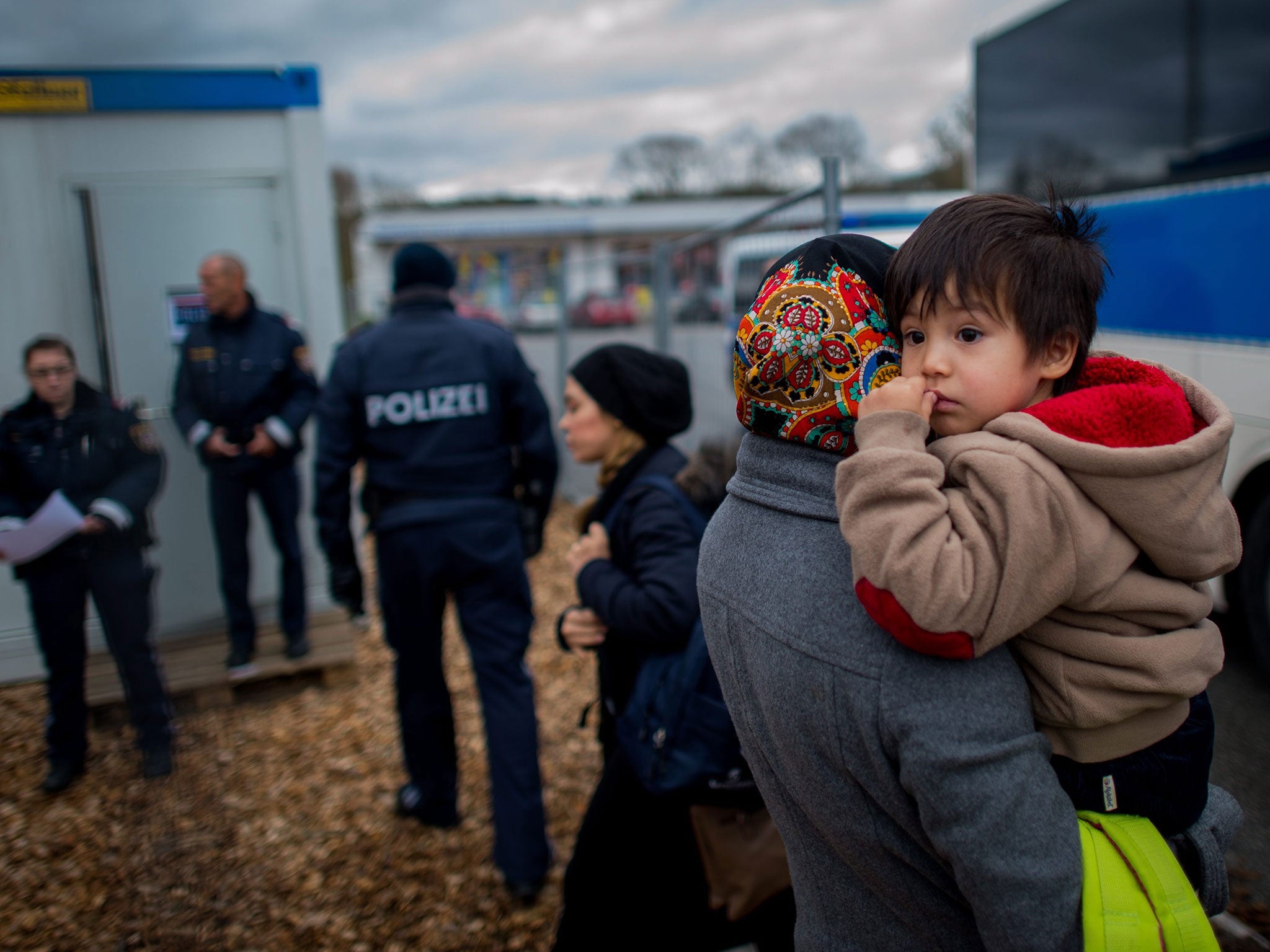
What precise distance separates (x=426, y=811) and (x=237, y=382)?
235 centimetres

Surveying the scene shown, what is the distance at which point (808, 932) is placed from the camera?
4.35ft

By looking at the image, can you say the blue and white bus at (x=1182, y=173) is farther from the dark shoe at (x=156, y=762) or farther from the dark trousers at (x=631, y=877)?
the dark shoe at (x=156, y=762)

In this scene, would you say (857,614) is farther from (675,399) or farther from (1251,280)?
(1251,280)

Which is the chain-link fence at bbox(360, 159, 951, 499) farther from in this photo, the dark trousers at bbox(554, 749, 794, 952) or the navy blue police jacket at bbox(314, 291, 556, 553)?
the dark trousers at bbox(554, 749, 794, 952)

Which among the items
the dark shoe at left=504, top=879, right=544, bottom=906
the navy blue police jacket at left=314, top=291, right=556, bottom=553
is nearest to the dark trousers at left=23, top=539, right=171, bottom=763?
the navy blue police jacket at left=314, top=291, right=556, bottom=553

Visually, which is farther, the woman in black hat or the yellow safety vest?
the woman in black hat

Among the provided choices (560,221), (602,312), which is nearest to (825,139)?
(560,221)

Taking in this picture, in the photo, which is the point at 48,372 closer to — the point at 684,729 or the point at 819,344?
the point at 684,729

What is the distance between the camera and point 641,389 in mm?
2482

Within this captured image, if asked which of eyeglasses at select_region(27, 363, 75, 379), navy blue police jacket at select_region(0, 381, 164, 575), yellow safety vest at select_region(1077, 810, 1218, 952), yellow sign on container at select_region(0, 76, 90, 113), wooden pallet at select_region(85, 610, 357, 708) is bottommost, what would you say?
wooden pallet at select_region(85, 610, 357, 708)

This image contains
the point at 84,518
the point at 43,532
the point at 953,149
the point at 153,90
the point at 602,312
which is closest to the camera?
the point at 43,532

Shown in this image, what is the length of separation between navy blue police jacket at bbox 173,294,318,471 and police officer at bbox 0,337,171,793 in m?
1.43

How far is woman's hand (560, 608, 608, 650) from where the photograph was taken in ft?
7.52

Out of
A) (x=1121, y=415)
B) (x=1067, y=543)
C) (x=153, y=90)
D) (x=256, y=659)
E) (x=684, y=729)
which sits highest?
(x=153, y=90)
